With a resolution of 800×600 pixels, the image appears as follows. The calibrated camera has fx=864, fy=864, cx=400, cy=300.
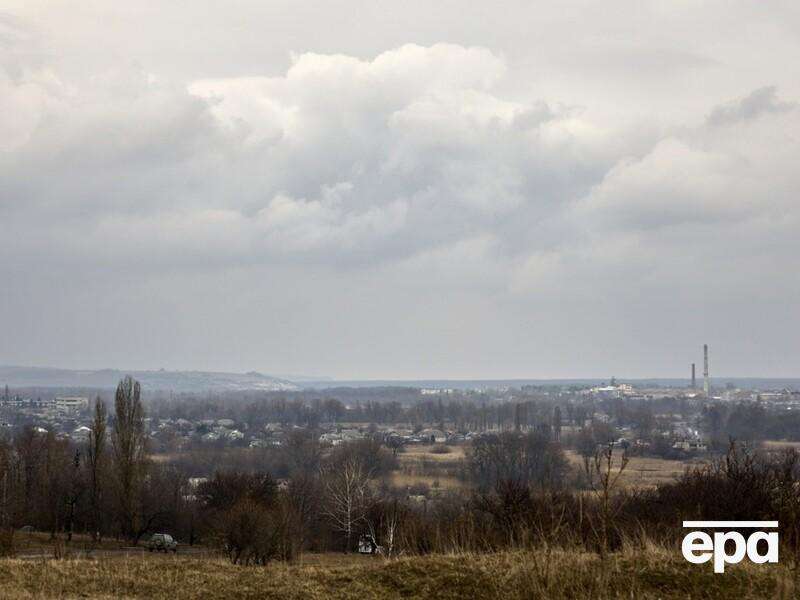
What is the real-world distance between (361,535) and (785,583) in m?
32.8

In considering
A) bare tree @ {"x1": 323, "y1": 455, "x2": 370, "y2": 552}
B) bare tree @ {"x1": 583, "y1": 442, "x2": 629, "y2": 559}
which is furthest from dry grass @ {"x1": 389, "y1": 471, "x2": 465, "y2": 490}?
bare tree @ {"x1": 583, "y1": 442, "x2": 629, "y2": 559}

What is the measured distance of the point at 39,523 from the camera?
51125mm

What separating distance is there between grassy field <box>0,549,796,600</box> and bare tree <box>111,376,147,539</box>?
118ft

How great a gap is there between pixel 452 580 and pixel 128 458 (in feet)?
133

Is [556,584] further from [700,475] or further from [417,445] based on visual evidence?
[417,445]

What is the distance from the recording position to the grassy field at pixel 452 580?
10977mm

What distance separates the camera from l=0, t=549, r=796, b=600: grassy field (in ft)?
36.0

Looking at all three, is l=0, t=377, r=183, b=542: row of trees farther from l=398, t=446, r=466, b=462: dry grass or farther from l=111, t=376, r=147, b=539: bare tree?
l=398, t=446, r=466, b=462: dry grass

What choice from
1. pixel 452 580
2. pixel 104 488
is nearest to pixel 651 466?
pixel 104 488

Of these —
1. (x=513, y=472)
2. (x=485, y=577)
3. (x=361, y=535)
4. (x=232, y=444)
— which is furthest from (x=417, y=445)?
(x=485, y=577)

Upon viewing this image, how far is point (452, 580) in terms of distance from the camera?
11.7 meters

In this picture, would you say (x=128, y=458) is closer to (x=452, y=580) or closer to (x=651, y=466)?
(x=452, y=580)

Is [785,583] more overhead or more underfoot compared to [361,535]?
more overhead

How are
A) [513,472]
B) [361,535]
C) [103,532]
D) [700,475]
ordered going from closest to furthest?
1. [700,475]
2. [361,535]
3. [103,532]
4. [513,472]
